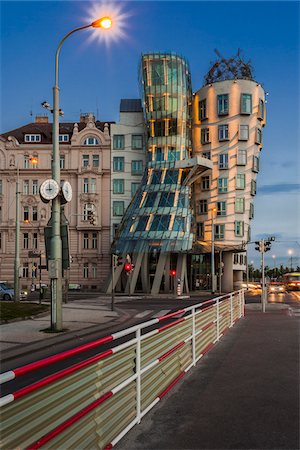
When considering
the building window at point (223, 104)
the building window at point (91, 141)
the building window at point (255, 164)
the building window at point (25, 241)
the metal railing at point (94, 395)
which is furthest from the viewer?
the building window at point (91, 141)

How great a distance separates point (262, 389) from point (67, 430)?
4.13m

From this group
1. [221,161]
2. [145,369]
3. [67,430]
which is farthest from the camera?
[221,161]

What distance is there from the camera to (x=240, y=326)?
1677 centimetres

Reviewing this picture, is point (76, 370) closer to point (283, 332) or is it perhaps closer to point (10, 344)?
point (10, 344)

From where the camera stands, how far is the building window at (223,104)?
61.8 metres

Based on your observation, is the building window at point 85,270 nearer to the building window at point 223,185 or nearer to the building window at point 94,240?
the building window at point 94,240

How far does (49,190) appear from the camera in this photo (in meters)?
15.4

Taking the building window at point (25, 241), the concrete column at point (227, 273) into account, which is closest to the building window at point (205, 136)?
the concrete column at point (227, 273)

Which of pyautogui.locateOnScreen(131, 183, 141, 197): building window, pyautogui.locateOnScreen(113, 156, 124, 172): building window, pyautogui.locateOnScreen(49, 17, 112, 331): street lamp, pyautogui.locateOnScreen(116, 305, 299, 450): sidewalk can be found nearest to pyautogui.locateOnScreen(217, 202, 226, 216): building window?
pyautogui.locateOnScreen(131, 183, 141, 197): building window

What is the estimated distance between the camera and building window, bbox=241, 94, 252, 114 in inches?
2410

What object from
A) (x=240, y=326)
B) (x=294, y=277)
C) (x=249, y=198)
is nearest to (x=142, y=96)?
(x=249, y=198)

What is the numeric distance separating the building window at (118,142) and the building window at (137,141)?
1386 millimetres

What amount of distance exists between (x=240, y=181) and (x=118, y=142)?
57.4 feet

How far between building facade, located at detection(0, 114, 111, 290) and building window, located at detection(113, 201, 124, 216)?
1050 mm
